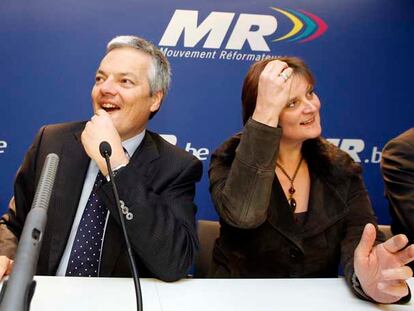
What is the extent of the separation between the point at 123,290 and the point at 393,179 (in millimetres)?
1312

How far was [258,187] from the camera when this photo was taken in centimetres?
161

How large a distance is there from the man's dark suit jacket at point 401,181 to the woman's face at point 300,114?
0.47 metres

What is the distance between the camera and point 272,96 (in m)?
1.61

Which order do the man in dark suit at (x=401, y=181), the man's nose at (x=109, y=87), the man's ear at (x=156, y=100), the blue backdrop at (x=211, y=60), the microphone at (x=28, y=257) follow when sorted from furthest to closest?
1. the blue backdrop at (x=211, y=60)
2. the man in dark suit at (x=401, y=181)
3. the man's ear at (x=156, y=100)
4. the man's nose at (x=109, y=87)
5. the microphone at (x=28, y=257)

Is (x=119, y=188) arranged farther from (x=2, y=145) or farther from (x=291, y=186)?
(x=2, y=145)

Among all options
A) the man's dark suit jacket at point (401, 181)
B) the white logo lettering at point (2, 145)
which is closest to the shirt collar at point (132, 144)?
the man's dark suit jacket at point (401, 181)

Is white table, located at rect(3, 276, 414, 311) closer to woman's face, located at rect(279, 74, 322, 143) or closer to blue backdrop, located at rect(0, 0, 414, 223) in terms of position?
woman's face, located at rect(279, 74, 322, 143)

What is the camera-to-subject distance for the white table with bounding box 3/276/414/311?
4.03 feet

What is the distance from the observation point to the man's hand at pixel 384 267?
49.3 inches

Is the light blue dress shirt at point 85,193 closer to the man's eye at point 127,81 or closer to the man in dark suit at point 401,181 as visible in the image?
the man's eye at point 127,81

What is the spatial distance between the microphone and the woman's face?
114cm

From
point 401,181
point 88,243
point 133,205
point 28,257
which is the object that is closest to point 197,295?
point 133,205

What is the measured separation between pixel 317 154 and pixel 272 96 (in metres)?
0.43

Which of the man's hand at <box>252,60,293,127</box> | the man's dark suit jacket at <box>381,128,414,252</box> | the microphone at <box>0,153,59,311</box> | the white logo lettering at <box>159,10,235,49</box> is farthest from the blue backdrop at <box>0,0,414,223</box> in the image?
the microphone at <box>0,153,59,311</box>
